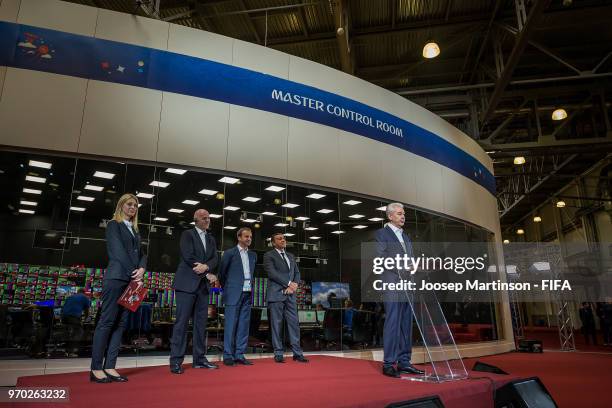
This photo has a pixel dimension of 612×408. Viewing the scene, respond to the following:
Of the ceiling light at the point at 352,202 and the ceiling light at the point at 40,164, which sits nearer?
the ceiling light at the point at 40,164

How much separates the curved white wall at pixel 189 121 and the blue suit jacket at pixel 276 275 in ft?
5.01

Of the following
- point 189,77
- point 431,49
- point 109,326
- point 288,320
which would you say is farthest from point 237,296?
point 431,49

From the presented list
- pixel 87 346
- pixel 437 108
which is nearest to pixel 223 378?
pixel 87 346

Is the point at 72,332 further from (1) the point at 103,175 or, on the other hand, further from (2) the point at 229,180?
(2) the point at 229,180

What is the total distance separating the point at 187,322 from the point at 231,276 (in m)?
0.89

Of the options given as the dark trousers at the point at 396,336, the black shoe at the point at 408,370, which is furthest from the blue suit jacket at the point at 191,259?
the black shoe at the point at 408,370

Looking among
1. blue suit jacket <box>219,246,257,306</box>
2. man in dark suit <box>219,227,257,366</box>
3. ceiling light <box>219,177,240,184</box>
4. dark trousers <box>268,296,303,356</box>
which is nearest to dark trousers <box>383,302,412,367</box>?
dark trousers <box>268,296,303,356</box>

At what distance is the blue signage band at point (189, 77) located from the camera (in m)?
5.05

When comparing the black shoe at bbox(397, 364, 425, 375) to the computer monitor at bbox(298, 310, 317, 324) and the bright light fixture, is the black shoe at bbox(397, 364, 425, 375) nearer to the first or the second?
the computer monitor at bbox(298, 310, 317, 324)

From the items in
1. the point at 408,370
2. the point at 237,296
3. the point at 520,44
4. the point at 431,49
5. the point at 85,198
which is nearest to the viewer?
the point at 408,370

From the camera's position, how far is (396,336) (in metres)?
3.60

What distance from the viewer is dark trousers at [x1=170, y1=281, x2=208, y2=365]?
374 centimetres

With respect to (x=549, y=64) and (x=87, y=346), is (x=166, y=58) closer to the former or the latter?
(x=87, y=346)

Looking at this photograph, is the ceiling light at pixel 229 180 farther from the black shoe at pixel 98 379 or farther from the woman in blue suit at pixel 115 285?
the black shoe at pixel 98 379
